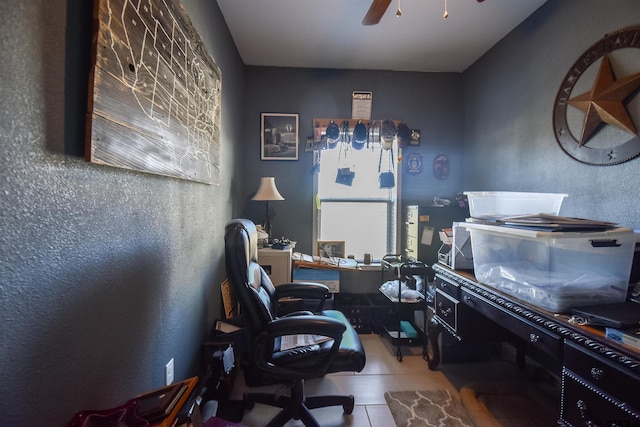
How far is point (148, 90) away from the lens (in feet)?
3.45

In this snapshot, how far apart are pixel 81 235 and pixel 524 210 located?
217 cm

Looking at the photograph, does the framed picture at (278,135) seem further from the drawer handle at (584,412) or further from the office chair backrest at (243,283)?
the drawer handle at (584,412)

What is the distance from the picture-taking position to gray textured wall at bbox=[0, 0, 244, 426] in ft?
2.01

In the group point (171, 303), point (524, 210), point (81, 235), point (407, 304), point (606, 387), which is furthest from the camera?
point (407, 304)

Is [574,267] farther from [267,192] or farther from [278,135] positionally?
[278,135]

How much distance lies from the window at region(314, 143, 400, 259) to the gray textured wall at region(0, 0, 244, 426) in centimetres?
212

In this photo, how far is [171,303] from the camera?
1.43 metres

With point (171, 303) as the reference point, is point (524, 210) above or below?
above

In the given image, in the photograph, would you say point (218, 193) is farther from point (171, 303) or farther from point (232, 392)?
point (232, 392)

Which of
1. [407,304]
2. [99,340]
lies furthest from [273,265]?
[99,340]

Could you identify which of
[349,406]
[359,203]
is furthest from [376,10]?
[349,406]

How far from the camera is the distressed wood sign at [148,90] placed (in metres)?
0.82

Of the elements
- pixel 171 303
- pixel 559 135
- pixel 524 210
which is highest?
pixel 559 135

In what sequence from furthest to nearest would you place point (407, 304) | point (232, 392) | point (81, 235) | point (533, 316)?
point (407, 304), point (232, 392), point (533, 316), point (81, 235)
